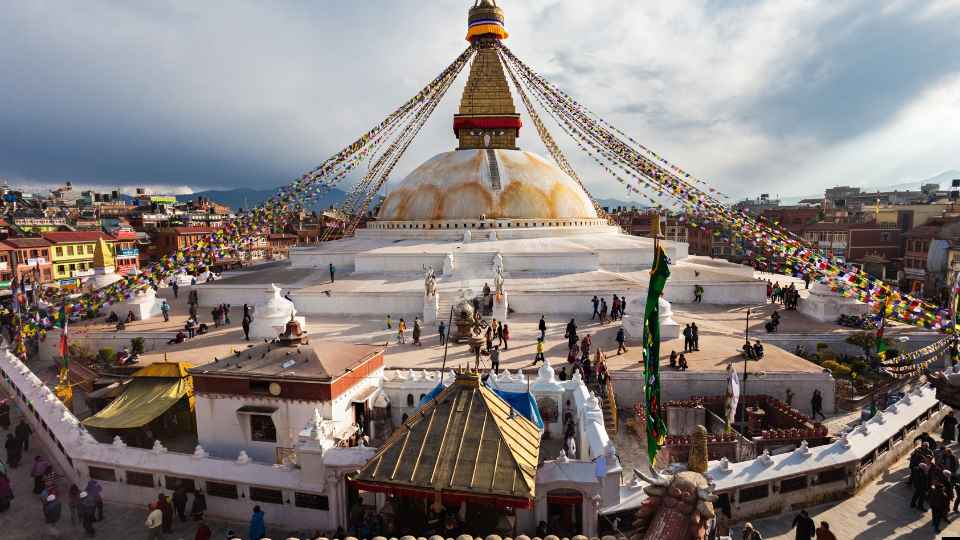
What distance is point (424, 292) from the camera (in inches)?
660

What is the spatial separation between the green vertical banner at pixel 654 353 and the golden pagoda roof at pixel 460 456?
129cm

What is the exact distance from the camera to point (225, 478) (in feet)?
23.7

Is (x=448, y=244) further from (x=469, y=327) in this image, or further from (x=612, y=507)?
(x=612, y=507)

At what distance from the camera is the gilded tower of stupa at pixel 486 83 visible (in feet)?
89.4

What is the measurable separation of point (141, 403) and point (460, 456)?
25.7 ft

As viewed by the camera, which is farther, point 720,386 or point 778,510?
point 720,386

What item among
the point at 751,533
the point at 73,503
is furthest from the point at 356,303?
the point at 751,533

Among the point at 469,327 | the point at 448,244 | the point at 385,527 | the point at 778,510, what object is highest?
the point at 448,244

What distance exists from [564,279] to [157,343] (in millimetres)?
13145

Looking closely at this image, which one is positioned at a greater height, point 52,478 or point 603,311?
point 603,311

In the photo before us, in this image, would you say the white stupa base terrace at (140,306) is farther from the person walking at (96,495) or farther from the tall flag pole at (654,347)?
the tall flag pole at (654,347)

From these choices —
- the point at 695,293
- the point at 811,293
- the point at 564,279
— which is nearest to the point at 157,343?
the point at 564,279

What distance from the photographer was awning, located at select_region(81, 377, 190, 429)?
8977 millimetres

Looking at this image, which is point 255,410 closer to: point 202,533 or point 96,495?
point 202,533
